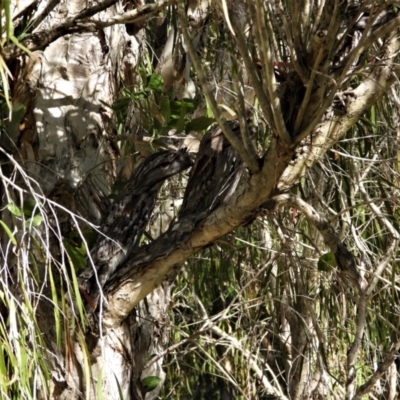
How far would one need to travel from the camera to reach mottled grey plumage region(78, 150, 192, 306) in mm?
2072

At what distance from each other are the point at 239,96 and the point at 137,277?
26.0 inches

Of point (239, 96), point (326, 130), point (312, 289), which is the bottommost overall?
point (312, 289)

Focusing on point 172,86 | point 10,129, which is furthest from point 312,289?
point 10,129

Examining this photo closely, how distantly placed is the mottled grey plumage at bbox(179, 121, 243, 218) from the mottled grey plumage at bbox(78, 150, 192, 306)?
0.13 m

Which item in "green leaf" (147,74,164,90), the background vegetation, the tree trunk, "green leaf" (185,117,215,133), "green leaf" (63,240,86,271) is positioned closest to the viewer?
the background vegetation

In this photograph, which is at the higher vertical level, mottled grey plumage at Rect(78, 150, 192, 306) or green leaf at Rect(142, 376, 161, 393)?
mottled grey plumage at Rect(78, 150, 192, 306)

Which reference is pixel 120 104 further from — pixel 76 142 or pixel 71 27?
pixel 71 27

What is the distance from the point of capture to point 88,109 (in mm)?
2348

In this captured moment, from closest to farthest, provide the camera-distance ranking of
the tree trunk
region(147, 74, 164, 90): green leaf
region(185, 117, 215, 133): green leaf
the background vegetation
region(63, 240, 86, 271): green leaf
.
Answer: the background vegetation
region(63, 240, 86, 271): green leaf
the tree trunk
region(185, 117, 215, 133): green leaf
region(147, 74, 164, 90): green leaf

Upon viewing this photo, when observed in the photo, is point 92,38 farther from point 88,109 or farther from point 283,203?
point 283,203

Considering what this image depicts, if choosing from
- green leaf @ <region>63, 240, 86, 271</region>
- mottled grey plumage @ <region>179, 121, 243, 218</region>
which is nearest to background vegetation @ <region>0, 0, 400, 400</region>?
green leaf @ <region>63, 240, 86, 271</region>

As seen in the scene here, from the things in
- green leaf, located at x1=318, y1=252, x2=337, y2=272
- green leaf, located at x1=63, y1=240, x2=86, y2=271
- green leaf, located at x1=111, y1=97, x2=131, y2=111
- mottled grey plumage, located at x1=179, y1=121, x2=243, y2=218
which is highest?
green leaf, located at x1=111, y1=97, x2=131, y2=111

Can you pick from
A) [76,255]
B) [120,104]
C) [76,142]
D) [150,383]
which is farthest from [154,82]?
[150,383]

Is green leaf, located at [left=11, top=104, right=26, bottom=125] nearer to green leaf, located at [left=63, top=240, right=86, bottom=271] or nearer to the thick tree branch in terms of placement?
the thick tree branch
